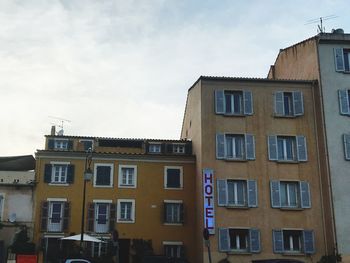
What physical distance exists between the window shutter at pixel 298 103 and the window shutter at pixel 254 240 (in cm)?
856

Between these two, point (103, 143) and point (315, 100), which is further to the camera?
point (103, 143)

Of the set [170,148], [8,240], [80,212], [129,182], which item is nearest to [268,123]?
[170,148]

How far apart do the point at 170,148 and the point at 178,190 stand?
3288 millimetres

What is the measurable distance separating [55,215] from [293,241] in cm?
1577

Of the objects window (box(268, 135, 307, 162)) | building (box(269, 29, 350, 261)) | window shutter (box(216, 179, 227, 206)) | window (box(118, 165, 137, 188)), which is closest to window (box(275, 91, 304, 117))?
building (box(269, 29, 350, 261))

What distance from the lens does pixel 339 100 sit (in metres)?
36.0

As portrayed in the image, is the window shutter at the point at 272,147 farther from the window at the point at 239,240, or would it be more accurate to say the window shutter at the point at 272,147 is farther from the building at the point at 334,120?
the window at the point at 239,240

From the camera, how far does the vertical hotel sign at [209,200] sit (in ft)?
111

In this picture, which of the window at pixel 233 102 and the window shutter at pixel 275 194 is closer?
the window shutter at pixel 275 194

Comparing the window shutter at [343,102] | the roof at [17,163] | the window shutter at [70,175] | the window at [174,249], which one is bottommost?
the window at [174,249]

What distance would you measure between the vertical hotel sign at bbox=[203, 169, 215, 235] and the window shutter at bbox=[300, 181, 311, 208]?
5873 millimetres

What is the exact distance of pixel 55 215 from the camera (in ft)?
119

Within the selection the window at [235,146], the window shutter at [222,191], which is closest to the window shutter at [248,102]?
the window at [235,146]

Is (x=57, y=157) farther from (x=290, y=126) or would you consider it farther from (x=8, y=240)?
(x=290, y=126)
